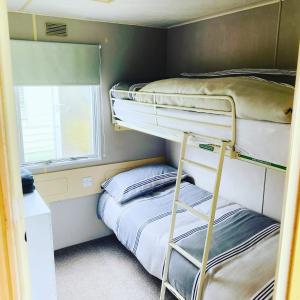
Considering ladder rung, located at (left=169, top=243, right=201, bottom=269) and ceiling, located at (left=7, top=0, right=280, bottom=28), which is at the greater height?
ceiling, located at (left=7, top=0, right=280, bottom=28)

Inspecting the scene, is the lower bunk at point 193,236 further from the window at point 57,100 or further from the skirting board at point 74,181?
the window at point 57,100

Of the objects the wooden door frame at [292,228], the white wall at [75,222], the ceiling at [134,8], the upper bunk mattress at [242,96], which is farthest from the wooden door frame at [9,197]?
the white wall at [75,222]

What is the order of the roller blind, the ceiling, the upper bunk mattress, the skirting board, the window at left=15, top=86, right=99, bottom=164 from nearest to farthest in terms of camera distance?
the upper bunk mattress → the ceiling → the roller blind → the window at left=15, top=86, right=99, bottom=164 → the skirting board

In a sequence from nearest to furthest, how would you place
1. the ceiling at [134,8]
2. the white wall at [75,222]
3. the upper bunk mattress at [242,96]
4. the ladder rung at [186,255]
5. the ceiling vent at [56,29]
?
the upper bunk mattress at [242,96] → the ladder rung at [186,255] → the ceiling at [134,8] → the ceiling vent at [56,29] → the white wall at [75,222]

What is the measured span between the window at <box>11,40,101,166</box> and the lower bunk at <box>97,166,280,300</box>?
599mm

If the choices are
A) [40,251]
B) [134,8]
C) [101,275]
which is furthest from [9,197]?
[101,275]

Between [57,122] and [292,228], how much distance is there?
8.90ft

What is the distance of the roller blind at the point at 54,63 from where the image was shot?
2.69 m

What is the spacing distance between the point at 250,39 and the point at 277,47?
28 centimetres

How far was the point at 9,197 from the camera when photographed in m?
0.83

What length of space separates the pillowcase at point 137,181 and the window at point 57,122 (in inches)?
15.5

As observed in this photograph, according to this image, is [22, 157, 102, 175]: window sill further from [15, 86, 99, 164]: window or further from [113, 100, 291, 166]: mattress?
[113, 100, 291, 166]: mattress

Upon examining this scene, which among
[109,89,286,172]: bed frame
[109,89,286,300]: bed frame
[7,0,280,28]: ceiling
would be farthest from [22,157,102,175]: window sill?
[7,0,280,28]: ceiling

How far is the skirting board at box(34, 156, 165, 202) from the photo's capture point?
303 cm
